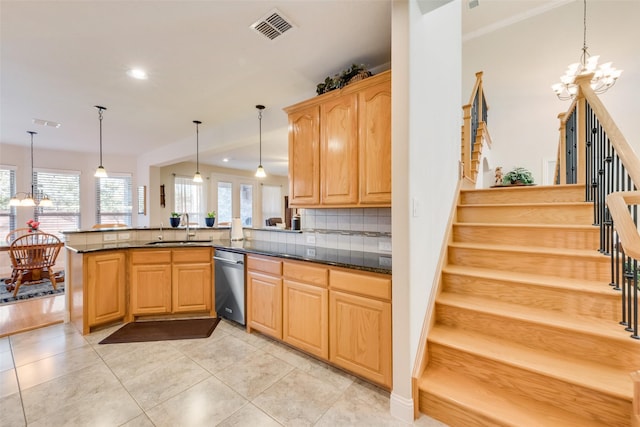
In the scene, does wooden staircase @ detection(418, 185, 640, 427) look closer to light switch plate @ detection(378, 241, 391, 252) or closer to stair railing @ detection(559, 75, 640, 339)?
stair railing @ detection(559, 75, 640, 339)

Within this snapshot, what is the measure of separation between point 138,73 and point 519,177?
686cm

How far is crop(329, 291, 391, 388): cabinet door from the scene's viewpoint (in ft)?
6.10

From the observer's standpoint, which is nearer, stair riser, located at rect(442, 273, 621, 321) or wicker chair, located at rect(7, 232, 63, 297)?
stair riser, located at rect(442, 273, 621, 321)

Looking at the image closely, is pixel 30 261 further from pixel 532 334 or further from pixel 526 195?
pixel 526 195

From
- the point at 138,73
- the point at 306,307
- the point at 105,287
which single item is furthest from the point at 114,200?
the point at 306,307

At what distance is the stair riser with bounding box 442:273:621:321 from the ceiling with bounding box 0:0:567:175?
212 cm

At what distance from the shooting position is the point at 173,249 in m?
3.16

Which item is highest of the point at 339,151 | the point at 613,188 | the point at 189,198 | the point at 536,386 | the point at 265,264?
the point at 339,151

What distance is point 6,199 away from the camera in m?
5.31

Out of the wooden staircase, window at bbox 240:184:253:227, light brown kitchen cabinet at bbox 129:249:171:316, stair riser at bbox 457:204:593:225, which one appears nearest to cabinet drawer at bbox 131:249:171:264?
light brown kitchen cabinet at bbox 129:249:171:316

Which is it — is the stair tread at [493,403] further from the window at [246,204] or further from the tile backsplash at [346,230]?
the window at [246,204]

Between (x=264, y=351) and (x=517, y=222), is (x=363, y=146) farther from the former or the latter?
(x=264, y=351)

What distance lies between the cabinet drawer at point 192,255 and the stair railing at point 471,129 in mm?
3381

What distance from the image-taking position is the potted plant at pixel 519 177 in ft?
18.7
